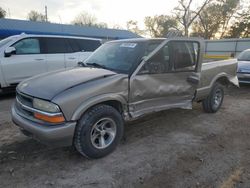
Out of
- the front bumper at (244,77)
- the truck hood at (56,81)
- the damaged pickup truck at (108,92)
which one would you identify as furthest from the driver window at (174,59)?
the front bumper at (244,77)

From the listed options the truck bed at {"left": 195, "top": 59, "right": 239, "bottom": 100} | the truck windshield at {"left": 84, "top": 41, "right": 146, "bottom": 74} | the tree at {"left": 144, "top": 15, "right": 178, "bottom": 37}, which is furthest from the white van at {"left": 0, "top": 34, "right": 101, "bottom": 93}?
the tree at {"left": 144, "top": 15, "right": 178, "bottom": 37}

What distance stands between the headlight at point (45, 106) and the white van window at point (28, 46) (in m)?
4.66

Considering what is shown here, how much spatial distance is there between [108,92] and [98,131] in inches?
23.9

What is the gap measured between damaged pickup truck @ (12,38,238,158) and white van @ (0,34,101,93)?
3550 mm

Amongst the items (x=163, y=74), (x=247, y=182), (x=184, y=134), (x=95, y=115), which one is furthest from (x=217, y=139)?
(x=95, y=115)

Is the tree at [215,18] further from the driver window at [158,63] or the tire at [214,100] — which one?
the driver window at [158,63]

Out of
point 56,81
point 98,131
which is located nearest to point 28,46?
point 56,81

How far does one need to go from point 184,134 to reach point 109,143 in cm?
168

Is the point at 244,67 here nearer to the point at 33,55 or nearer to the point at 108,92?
the point at 108,92

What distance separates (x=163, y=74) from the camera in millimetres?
4035

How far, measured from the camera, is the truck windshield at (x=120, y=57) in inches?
147

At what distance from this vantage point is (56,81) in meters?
A: 3.23

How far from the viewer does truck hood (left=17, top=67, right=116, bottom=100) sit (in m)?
2.99

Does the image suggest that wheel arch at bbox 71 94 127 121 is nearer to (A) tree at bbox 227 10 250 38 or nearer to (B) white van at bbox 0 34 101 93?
(B) white van at bbox 0 34 101 93
